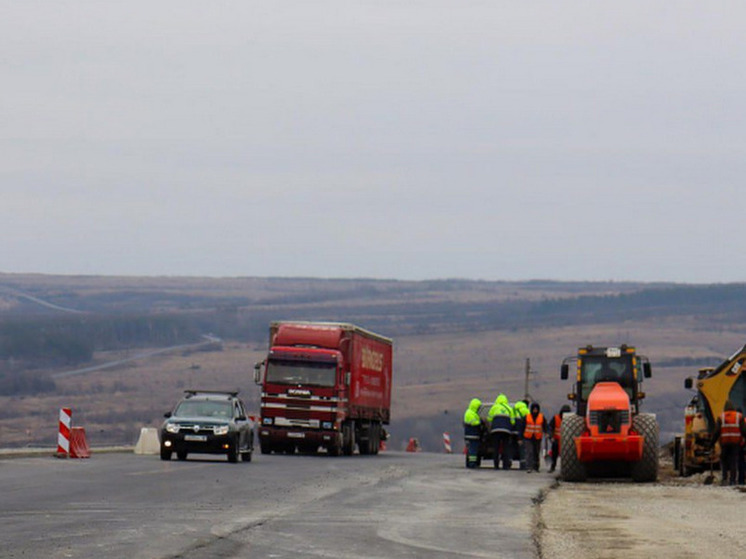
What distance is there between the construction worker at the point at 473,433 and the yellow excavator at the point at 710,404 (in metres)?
5.44

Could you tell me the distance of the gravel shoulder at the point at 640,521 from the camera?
59.3 ft

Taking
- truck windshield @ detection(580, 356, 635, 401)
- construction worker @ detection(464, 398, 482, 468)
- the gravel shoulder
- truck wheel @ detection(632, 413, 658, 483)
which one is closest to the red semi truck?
construction worker @ detection(464, 398, 482, 468)

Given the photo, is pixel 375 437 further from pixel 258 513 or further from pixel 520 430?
pixel 258 513

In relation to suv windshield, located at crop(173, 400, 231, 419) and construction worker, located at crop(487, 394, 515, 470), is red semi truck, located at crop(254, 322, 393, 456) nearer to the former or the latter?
suv windshield, located at crop(173, 400, 231, 419)

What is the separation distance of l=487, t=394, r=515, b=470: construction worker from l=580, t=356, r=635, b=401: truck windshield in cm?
365

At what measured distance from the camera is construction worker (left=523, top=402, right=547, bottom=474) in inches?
1571

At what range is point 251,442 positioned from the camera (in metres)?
42.6

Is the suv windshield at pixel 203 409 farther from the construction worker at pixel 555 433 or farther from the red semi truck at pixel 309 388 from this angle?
the red semi truck at pixel 309 388

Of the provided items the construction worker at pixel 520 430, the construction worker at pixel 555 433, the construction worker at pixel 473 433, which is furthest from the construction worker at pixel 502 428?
the construction worker at pixel 555 433

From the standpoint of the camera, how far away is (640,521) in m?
22.5

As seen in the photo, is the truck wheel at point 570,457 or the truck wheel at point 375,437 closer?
the truck wheel at point 570,457

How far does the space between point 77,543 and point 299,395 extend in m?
33.6

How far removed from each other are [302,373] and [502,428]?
37.4ft

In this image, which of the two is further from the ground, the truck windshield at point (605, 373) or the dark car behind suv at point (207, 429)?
the truck windshield at point (605, 373)
